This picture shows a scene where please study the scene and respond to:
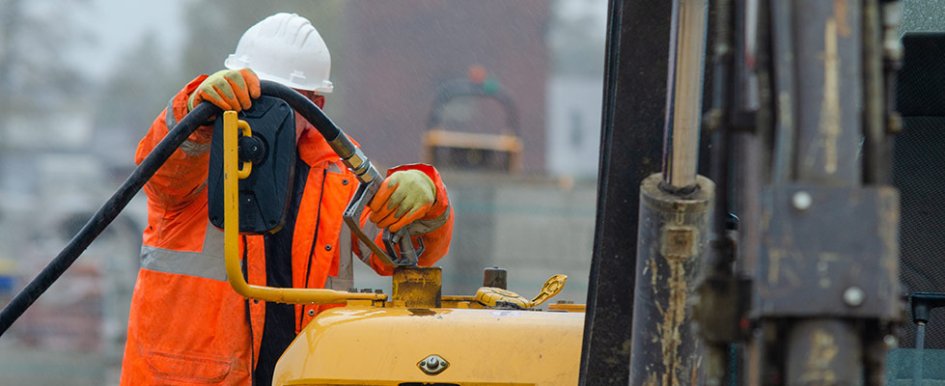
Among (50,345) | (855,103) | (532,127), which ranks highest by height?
(532,127)

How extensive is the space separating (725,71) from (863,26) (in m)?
0.19

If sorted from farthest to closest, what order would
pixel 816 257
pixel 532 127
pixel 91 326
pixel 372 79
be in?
1. pixel 532 127
2. pixel 372 79
3. pixel 91 326
4. pixel 816 257

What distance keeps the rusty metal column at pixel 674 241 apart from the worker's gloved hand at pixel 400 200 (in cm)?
102

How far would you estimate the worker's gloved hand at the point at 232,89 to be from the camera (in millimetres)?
2871

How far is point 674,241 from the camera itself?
83.0 inches

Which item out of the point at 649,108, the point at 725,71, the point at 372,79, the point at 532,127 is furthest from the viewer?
the point at 532,127

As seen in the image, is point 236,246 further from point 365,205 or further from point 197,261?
point 197,261

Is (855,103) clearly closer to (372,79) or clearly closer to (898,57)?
(898,57)

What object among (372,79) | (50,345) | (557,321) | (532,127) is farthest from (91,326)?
(532,127)

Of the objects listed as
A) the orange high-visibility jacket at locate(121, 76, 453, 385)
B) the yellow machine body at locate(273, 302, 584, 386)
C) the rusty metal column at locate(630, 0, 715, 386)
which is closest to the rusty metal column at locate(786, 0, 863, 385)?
the rusty metal column at locate(630, 0, 715, 386)

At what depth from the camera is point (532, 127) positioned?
32.6m

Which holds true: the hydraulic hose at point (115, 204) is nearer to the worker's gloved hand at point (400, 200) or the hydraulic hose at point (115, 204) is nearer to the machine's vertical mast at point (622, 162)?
the worker's gloved hand at point (400, 200)

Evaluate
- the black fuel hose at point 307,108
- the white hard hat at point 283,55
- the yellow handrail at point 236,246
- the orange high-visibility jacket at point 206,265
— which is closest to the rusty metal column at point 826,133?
the yellow handrail at point 236,246

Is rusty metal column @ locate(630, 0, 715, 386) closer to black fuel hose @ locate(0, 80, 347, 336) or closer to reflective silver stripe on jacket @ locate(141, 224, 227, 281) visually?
black fuel hose @ locate(0, 80, 347, 336)
